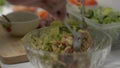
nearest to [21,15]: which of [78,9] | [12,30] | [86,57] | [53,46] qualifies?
[12,30]

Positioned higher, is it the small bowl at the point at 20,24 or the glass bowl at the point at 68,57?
the small bowl at the point at 20,24

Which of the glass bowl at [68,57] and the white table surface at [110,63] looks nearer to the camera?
the glass bowl at [68,57]

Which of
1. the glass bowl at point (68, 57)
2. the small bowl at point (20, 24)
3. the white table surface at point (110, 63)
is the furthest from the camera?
the small bowl at point (20, 24)

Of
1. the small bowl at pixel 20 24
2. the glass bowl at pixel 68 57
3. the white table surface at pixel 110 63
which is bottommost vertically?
the white table surface at pixel 110 63

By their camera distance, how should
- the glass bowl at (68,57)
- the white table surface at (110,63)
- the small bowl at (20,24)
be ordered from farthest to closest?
the small bowl at (20,24), the white table surface at (110,63), the glass bowl at (68,57)

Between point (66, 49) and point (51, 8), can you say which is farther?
point (66, 49)

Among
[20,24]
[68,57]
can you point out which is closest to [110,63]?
[68,57]

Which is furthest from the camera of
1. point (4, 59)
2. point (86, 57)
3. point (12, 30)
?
point (12, 30)

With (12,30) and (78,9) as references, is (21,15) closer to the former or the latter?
(12,30)

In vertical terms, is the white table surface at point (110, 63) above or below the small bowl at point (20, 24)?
below

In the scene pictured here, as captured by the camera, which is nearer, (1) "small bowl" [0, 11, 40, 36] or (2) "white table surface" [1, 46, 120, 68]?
(2) "white table surface" [1, 46, 120, 68]

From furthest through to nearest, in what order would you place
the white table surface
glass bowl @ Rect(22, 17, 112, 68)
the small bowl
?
the small bowl, the white table surface, glass bowl @ Rect(22, 17, 112, 68)
